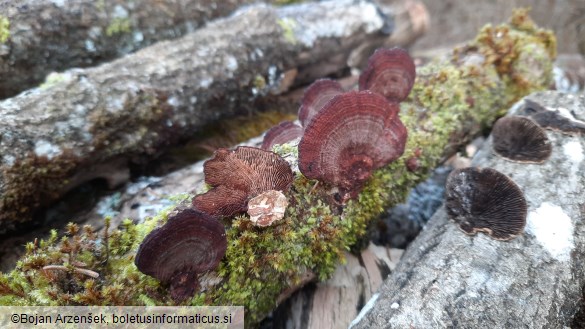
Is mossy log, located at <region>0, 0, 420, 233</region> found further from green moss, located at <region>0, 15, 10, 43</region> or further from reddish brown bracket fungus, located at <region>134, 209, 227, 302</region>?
reddish brown bracket fungus, located at <region>134, 209, 227, 302</region>

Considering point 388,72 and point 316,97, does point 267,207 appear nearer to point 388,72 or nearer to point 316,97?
point 316,97

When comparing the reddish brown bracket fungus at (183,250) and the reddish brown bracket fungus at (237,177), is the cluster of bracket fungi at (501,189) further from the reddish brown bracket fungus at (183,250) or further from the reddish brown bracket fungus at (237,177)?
the reddish brown bracket fungus at (183,250)

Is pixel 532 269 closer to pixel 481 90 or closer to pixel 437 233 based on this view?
pixel 437 233

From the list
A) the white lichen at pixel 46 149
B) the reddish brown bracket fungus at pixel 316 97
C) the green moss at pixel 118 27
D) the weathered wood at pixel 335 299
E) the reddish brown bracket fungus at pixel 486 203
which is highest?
the green moss at pixel 118 27

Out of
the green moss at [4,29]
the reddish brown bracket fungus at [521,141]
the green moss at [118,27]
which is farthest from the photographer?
the green moss at [118,27]

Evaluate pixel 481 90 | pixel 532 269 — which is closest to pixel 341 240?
pixel 532 269

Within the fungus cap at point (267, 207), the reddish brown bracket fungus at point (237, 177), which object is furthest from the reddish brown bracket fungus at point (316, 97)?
the fungus cap at point (267, 207)

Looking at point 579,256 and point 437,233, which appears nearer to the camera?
point 579,256

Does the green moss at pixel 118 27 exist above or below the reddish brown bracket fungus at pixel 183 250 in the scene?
above
